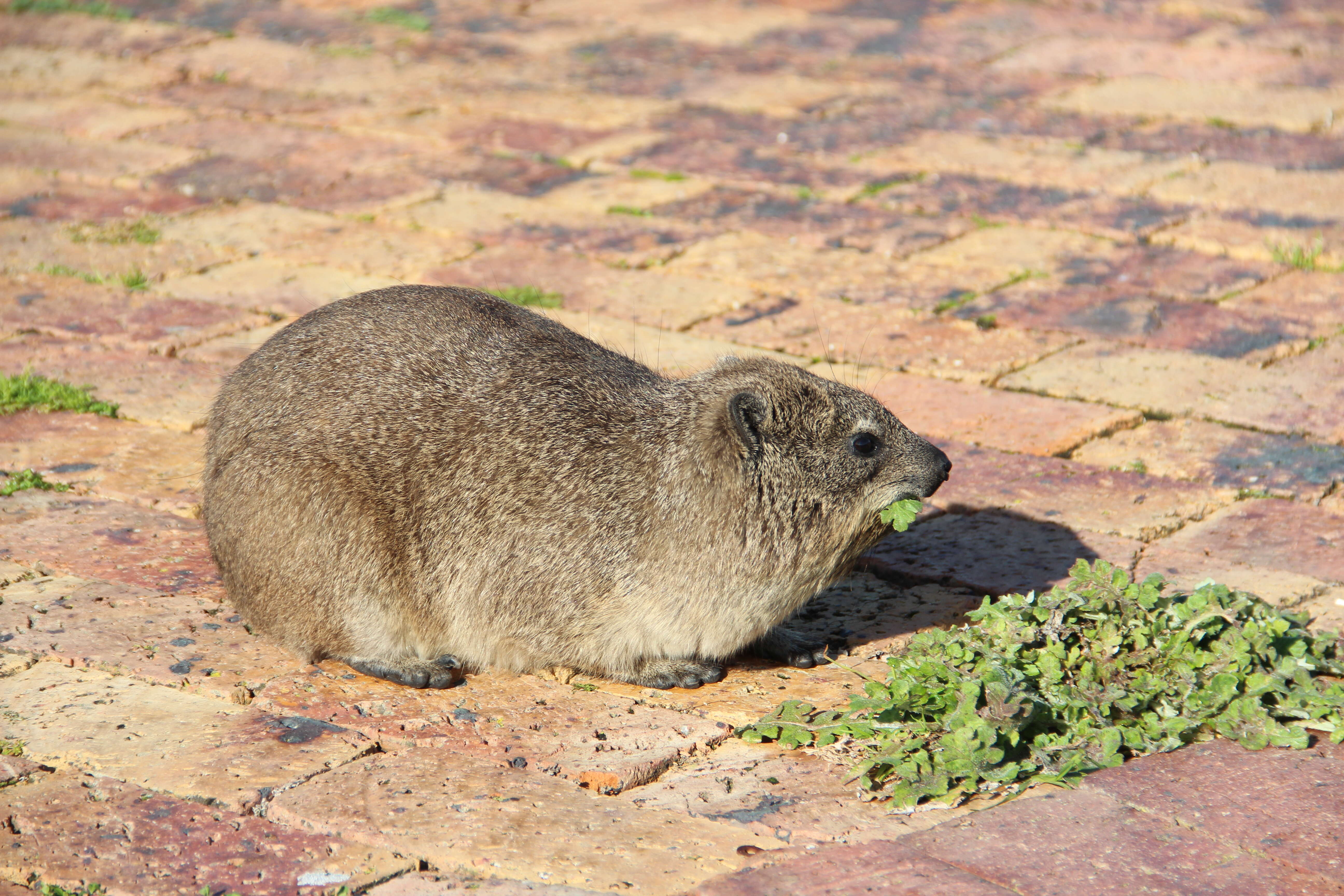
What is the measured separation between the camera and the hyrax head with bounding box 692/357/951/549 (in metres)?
4.37

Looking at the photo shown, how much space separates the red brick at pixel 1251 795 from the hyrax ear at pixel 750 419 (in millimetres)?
1355

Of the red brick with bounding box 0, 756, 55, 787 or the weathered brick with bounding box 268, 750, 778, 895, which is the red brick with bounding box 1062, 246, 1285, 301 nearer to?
the weathered brick with bounding box 268, 750, 778, 895

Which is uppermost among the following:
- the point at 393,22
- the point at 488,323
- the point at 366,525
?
the point at 393,22

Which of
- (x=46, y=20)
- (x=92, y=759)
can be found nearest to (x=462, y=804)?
(x=92, y=759)

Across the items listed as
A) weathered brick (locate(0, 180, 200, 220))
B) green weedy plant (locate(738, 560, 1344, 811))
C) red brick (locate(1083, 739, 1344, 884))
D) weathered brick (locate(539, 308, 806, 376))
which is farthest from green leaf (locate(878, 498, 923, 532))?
weathered brick (locate(0, 180, 200, 220))

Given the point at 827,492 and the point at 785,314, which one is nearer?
the point at 827,492

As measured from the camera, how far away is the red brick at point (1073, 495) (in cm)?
529

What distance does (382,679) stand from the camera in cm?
444

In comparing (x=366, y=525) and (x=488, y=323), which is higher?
(x=488, y=323)

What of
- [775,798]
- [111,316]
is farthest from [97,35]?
[775,798]

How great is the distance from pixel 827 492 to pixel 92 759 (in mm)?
2193

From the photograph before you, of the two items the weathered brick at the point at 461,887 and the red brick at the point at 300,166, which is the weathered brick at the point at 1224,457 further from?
the red brick at the point at 300,166

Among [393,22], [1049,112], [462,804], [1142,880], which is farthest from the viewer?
[393,22]

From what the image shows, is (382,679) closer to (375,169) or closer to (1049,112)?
(375,169)
